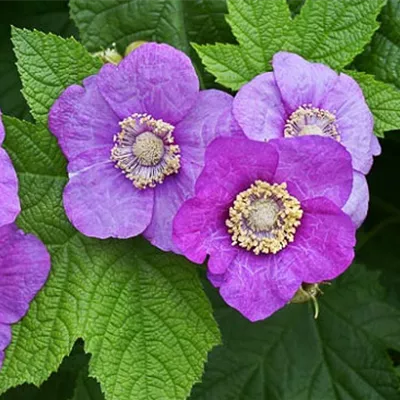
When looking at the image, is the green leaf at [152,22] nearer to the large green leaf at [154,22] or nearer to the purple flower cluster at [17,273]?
the large green leaf at [154,22]

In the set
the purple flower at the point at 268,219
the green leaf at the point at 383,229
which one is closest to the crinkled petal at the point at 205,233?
the purple flower at the point at 268,219

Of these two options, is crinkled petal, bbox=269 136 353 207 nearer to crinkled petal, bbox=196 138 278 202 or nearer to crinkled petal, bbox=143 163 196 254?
crinkled petal, bbox=196 138 278 202

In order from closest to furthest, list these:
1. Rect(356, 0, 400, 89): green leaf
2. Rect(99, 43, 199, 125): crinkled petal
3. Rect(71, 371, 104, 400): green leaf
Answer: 1. Rect(99, 43, 199, 125): crinkled petal
2. Rect(356, 0, 400, 89): green leaf
3. Rect(71, 371, 104, 400): green leaf

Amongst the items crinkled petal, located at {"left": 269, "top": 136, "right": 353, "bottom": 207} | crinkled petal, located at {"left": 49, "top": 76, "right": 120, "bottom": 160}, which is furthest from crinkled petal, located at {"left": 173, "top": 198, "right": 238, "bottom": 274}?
crinkled petal, located at {"left": 49, "top": 76, "right": 120, "bottom": 160}

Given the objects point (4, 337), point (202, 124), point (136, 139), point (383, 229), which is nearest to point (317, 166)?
point (202, 124)

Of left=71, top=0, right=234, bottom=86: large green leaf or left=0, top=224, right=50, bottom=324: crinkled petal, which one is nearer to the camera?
left=0, top=224, right=50, bottom=324: crinkled petal

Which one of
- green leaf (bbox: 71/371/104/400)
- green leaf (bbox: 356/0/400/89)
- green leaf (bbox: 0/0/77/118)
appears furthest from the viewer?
green leaf (bbox: 0/0/77/118)

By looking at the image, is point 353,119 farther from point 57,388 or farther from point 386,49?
point 57,388
